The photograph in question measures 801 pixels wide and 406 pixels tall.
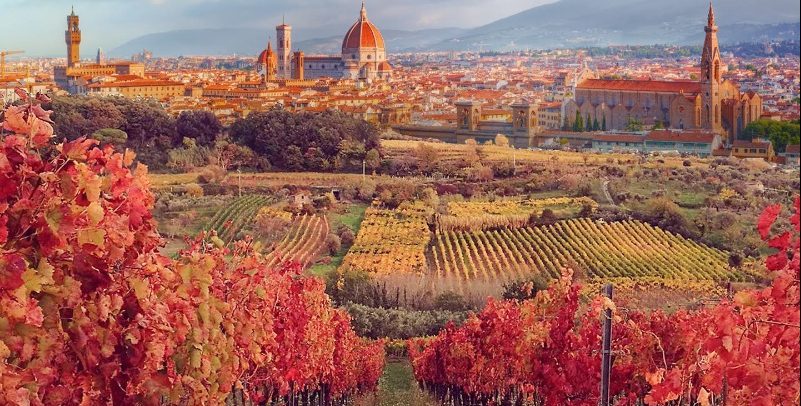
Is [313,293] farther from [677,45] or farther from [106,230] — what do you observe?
[677,45]

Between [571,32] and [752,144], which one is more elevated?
[571,32]

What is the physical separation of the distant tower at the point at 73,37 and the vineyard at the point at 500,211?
31.1ft

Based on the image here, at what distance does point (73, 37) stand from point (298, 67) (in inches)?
922

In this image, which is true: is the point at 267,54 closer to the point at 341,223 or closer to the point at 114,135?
the point at 114,135

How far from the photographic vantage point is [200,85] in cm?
3803

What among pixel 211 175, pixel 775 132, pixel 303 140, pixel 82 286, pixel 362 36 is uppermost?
pixel 362 36

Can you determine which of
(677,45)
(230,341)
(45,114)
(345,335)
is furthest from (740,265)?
(677,45)

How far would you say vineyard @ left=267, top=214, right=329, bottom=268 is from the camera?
13.8m

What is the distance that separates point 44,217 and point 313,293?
437 centimetres

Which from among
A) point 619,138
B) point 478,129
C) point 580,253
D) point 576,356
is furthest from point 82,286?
point 478,129

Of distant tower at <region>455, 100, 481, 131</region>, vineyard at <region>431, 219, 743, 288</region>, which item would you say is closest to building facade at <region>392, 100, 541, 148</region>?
distant tower at <region>455, 100, 481, 131</region>

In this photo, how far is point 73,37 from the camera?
2764cm

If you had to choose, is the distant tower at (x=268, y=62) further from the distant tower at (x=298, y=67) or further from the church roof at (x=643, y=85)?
the church roof at (x=643, y=85)

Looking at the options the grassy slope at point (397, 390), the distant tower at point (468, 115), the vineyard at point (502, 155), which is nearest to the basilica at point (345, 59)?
the distant tower at point (468, 115)
